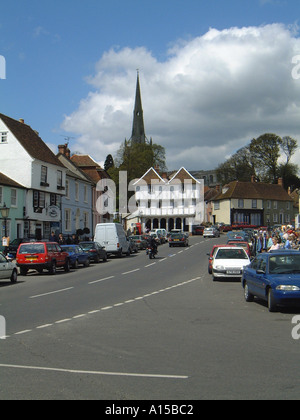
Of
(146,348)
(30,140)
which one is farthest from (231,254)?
(30,140)

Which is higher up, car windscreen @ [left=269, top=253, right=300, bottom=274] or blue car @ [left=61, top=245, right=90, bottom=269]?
car windscreen @ [left=269, top=253, right=300, bottom=274]

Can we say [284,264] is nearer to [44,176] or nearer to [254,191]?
[44,176]

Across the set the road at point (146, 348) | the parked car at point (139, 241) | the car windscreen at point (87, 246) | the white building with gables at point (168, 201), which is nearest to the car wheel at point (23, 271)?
the car windscreen at point (87, 246)

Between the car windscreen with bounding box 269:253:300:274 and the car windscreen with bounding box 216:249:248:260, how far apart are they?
8.07m

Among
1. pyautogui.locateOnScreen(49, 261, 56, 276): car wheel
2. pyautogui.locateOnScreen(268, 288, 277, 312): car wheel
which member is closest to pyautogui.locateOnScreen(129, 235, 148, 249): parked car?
pyautogui.locateOnScreen(49, 261, 56, 276): car wheel

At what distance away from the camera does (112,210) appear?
2785 inches

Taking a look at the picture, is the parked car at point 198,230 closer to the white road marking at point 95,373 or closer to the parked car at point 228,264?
the parked car at point 228,264

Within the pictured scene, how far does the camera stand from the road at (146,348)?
6.18m

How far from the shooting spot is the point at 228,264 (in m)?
21.0

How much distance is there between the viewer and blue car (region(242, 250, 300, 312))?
1212 centimetres

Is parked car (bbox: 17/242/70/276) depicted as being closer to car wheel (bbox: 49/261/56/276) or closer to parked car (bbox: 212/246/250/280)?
car wheel (bbox: 49/261/56/276)
